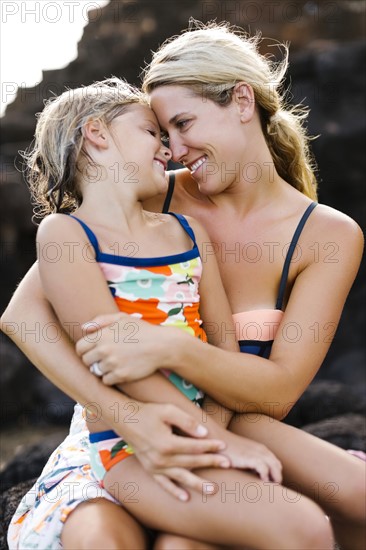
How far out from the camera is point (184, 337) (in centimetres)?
207

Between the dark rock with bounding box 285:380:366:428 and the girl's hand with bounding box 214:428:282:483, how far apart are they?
3.70 meters

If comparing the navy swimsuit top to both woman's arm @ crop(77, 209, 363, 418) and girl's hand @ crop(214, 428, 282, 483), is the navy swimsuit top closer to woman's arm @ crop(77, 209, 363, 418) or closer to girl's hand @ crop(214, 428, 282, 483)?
woman's arm @ crop(77, 209, 363, 418)

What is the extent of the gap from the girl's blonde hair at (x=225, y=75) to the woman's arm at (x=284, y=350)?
378mm

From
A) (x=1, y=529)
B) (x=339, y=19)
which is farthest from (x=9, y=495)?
(x=339, y=19)

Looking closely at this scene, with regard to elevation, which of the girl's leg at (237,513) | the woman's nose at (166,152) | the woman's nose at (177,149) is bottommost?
the girl's leg at (237,513)

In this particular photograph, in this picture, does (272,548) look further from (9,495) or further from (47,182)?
(9,495)

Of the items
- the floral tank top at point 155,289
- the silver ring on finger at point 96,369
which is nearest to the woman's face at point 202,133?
the floral tank top at point 155,289

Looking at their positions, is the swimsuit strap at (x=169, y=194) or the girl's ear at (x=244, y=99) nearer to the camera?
the girl's ear at (x=244, y=99)

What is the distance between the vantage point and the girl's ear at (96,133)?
2369 millimetres

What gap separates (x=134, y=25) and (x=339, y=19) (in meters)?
2.36

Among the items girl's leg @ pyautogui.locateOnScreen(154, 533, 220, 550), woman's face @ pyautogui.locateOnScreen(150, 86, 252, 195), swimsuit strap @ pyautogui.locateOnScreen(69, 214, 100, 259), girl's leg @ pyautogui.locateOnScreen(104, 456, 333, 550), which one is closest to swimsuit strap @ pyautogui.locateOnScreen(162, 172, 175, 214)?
woman's face @ pyautogui.locateOnScreen(150, 86, 252, 195)

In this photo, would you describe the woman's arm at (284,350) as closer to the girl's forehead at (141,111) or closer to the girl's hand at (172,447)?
the girl's hand at (172,447)

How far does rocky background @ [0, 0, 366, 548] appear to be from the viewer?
697cm

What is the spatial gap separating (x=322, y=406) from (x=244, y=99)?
3.41m
